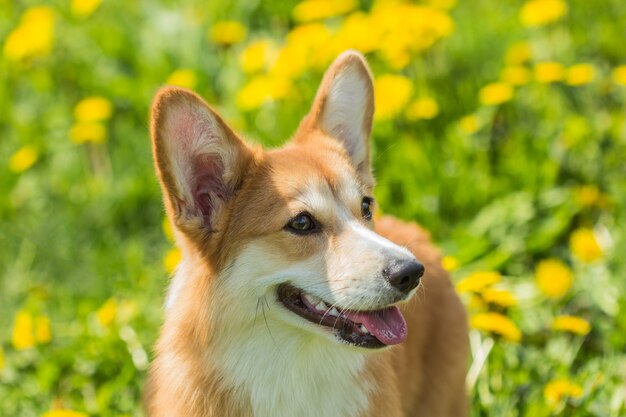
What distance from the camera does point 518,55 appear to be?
6035 mm

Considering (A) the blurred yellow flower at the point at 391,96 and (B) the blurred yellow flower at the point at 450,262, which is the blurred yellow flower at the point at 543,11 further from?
(B) the blurred yellow flower at the point at 450,262

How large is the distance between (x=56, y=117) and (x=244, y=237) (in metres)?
3.64

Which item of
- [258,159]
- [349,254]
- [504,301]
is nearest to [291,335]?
[349,254]

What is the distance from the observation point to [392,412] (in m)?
3.54

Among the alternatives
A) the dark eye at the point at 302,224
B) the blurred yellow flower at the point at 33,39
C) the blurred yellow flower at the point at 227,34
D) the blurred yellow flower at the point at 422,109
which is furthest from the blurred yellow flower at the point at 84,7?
the dark eye at the point at 302,224

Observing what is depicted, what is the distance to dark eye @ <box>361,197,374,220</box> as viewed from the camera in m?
3.62

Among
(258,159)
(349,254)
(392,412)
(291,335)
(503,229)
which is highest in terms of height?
(258,159)

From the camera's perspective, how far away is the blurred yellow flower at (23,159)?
590 centimetres

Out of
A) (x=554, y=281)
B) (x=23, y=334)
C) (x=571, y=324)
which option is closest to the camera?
(x=571, y=324)

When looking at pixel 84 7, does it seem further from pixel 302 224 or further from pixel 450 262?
pixel 302 224

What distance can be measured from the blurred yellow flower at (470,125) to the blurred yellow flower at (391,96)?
38 centimetres

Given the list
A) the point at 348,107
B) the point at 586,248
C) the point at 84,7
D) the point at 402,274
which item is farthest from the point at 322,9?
the point at 402,274

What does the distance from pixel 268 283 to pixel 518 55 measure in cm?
338

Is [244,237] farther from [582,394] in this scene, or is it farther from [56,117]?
[56,117]
